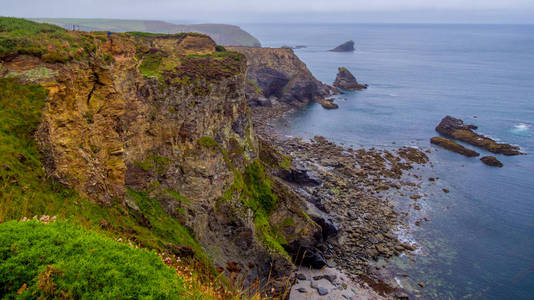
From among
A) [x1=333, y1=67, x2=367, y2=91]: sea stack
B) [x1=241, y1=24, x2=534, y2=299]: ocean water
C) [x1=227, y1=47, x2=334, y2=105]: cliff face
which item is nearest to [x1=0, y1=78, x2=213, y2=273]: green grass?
[x1=241, y1=24, x2=534, y2=299]: ocean water

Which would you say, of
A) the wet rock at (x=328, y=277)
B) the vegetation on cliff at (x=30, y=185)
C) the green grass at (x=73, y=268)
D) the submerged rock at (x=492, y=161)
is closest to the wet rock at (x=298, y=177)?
the wet rock at (x=328, y=277)

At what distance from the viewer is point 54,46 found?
16000mm

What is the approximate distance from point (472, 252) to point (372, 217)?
1183 centimetres

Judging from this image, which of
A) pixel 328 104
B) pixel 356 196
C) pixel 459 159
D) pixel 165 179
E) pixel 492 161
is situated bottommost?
pixel 356 196

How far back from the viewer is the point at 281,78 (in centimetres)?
10394

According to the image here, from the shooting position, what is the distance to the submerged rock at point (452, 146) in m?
63.2

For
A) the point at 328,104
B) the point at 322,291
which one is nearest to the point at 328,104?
the point at 328,104

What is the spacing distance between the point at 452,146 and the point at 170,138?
61906 millimetres

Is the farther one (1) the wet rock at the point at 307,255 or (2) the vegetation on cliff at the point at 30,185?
(1) the wet rock at the point at 307,255

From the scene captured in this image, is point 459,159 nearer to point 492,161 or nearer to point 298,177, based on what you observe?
point 492,161

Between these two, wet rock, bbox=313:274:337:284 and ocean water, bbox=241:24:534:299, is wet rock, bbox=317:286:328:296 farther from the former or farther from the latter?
ocean water, bbox=241:24:534:299

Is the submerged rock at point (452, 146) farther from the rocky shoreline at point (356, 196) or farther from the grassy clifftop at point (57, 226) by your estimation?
the grassy clifftop at point (57, 226)

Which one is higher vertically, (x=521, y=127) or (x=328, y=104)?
(x=328, y=104)

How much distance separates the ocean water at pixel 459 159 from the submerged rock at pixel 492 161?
1008 millimetres
